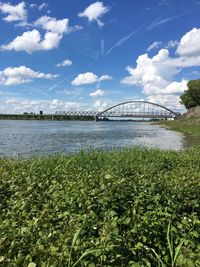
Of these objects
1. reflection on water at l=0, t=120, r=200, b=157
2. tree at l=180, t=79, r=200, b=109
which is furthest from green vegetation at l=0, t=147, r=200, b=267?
tree at l=180, t=79, r=200, b=109

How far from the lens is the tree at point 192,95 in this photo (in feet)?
332

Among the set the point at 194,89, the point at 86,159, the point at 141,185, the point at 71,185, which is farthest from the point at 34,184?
the point at 194,89

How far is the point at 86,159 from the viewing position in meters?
12.3

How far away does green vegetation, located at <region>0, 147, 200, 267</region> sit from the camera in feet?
14.2

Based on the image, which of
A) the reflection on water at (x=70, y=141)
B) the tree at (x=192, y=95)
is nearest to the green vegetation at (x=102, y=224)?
the reflection on water at (x=70, y=141)

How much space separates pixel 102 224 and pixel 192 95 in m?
106

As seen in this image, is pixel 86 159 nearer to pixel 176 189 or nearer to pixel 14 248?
pixel 176 189

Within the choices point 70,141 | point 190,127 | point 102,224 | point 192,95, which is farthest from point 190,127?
point 102,224

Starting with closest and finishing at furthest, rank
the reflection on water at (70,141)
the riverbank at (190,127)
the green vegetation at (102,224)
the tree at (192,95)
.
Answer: the green vegetation at (102,224)
the reflection on water at (70,141)
the riverbank at (190,127)
the tree at (192,95)

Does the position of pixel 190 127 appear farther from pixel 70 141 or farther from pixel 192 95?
pixel 70 141

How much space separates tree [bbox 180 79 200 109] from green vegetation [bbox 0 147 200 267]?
98.3 m

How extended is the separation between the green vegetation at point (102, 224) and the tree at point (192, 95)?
98302 mm

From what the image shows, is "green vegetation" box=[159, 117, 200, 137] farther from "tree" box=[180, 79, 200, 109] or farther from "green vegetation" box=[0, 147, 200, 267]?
"green vegetation" box=[0, 147, 200, 267]

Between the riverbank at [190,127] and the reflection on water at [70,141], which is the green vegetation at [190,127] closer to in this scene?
the riverbank at [190,127]
